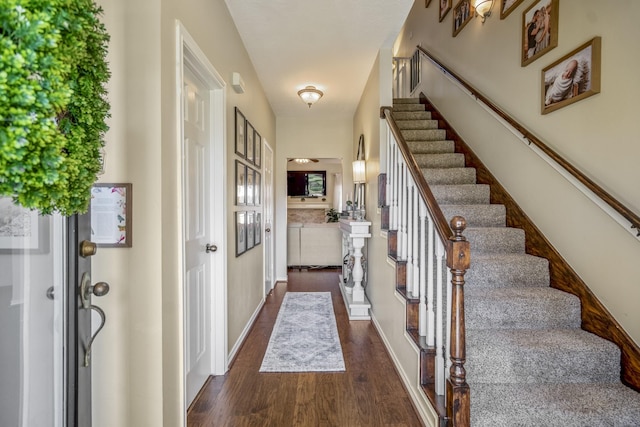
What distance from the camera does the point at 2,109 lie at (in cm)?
51

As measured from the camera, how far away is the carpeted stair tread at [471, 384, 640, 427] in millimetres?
1494

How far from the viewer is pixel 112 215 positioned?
1.43m

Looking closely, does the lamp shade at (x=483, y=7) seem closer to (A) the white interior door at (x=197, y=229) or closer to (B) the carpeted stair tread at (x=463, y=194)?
(B) the carpeted stair tread at (x=463, y=194)

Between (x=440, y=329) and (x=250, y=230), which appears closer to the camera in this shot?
(x=440, y=329)

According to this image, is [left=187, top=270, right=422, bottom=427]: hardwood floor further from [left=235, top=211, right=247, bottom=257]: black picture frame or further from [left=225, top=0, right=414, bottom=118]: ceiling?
[left=225, top=0, right=414, bottom=118]: ceiling

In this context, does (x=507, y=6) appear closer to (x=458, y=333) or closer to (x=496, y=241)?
(x=496, y=241)

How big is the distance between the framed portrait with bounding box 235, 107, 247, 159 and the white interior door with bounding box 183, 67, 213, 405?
0.48 metres

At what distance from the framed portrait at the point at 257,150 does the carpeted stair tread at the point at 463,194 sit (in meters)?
1.90

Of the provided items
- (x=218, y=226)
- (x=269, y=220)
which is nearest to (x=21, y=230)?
(x=218, y=226)

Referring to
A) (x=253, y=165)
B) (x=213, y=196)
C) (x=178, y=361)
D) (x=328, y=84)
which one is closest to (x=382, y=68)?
(x=328, y=84)

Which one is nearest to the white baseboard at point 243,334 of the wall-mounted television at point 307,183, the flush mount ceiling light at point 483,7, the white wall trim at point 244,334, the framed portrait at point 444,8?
the white wall trim at point 244,334

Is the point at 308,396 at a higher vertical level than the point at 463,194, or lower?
lower

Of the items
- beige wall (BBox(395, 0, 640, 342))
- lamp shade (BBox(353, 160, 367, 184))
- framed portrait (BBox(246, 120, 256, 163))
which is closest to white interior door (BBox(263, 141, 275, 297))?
framed portrait (BBox(246, 120, 256, 163))

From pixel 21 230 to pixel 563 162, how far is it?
108 inches
